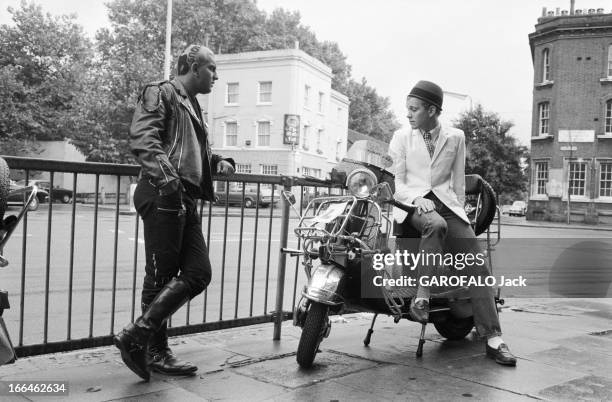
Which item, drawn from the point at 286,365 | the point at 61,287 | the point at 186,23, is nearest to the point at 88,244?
the point at 61,287

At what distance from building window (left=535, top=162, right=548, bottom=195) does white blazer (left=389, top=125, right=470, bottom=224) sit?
3771cm

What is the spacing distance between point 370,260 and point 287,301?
3.59m

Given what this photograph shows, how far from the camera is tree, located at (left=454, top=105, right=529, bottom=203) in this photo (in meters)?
42.2

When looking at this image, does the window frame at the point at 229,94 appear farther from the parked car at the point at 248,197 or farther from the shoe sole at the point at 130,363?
the shoe sole at the point at 130,363

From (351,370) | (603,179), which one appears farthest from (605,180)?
(351,370)

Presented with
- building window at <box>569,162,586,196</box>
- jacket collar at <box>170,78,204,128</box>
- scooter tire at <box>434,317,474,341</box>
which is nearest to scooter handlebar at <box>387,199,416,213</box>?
scooter tire at <box>434,317,474,341</box>

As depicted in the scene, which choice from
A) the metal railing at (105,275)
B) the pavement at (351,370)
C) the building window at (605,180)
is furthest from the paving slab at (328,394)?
the building window at (605,180)

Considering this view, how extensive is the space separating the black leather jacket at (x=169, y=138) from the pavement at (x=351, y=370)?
1.21 m

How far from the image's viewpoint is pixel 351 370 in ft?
13.1

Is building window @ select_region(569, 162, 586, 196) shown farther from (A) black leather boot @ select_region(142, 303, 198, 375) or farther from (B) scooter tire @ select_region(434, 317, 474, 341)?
(A) black leather boot @ select_region(142, 303, 198, 375)

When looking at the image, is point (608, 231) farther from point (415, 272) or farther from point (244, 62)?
point (415, 272)

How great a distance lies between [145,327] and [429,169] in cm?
238

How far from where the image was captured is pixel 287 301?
7.58 m

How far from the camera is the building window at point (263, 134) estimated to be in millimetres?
43531
